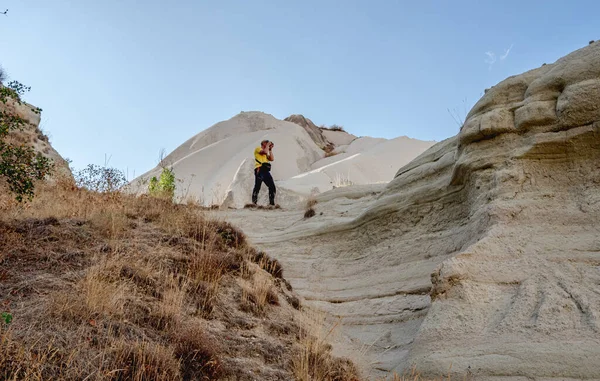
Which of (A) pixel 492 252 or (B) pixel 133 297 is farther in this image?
(A) pixel 492 252

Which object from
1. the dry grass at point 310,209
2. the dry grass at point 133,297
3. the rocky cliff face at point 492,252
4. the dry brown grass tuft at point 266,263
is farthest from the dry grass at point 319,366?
the dry grass at point 310,209

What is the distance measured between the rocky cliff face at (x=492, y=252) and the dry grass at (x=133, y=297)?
127 centimetres

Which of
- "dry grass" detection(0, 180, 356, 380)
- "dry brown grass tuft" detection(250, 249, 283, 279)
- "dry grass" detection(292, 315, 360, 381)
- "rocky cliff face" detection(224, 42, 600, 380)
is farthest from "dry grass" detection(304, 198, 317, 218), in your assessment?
"dry grass" detection(292, 315, 360, 381)

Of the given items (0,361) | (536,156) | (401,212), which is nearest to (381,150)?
(401,212)

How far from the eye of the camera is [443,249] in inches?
308

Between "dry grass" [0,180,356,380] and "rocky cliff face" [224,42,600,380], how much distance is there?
1.27m

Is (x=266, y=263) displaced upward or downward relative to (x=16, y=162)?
downward

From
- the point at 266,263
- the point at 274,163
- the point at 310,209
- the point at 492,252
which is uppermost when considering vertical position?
the point at 274,163

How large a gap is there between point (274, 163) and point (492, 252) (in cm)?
2706

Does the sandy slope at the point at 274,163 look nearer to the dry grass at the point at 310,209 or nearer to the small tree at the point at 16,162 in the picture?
the dry grass at the point at 310,209

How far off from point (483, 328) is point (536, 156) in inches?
114

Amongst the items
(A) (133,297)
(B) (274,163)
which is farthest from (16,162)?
(B) (274,163)

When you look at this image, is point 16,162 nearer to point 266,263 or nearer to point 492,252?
point 266,263

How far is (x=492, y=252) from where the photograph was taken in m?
5.91
